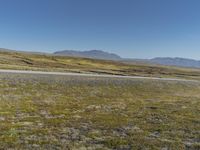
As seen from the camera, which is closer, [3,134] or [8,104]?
[3,134]

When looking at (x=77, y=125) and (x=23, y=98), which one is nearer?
(x=77, y=125)

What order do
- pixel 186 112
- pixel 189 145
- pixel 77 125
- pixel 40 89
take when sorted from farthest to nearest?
pixel 40 89 < pixel 186 112 < pixel 77 125 < pixel 189 145

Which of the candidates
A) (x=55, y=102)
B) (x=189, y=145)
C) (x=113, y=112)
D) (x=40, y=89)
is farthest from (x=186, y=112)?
(x=40, y=89)

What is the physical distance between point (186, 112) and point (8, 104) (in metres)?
16.4

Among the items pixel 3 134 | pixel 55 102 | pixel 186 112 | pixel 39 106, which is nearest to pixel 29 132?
pixel 3 134

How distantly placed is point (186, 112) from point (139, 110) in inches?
173

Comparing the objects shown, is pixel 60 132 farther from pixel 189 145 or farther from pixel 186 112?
pixel 186 112

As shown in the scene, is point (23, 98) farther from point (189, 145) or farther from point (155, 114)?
point (189, 145)

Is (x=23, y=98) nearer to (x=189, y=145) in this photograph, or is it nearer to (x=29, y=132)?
(x=29, y=132)

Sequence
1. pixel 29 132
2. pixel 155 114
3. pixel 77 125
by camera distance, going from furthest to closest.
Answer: pixel 155 114 → pixel 77 125 → pixel 29 132

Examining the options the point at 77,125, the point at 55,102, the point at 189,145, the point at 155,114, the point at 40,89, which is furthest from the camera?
the point at 40,89

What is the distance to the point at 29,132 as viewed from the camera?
16.0 m

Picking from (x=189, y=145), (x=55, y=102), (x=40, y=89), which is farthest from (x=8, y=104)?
(x=189, y=145)

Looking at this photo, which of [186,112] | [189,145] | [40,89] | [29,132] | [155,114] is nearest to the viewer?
[189,145]
